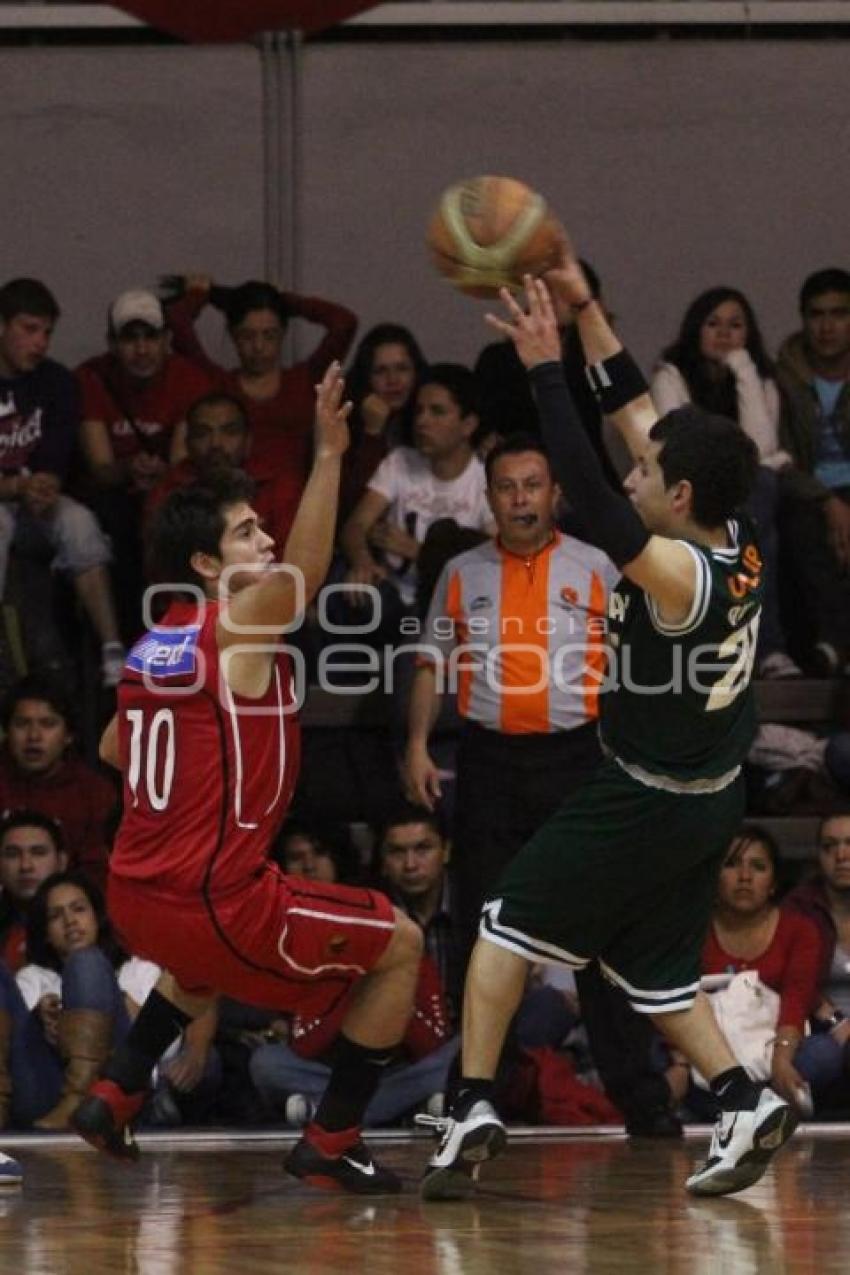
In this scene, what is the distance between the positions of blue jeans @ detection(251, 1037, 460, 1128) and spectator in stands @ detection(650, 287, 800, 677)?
273 centimetres

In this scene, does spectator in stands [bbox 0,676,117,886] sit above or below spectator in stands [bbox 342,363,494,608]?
below

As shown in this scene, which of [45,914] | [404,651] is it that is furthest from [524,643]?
[45,914]

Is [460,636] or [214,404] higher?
[214,404]

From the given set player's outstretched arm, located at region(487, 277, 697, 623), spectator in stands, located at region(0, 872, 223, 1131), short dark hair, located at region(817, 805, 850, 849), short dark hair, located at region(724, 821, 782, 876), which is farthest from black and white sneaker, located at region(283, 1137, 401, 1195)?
short dark hair, located at region(817, 805, 850, 849)

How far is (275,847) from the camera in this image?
10156 mm

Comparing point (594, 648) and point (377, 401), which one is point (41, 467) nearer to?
point (377, 401)

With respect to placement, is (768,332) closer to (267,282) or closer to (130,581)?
(267,282)

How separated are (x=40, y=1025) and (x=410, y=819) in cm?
144

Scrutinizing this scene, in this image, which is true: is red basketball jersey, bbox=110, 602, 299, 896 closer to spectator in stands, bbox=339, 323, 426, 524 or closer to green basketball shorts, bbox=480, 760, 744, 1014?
green basketball shorts, bbox=480, 760, 744, 1014

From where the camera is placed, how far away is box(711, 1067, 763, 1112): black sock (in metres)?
7.05

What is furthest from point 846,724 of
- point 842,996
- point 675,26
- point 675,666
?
point 675,666

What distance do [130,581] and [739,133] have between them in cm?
360

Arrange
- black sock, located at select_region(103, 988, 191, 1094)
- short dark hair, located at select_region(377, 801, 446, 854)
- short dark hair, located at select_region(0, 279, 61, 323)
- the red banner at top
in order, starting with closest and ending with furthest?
black sock, located at select_region(103, 988, 191, 1094)
short dark hair, located at select_region(377, 801, 446, 854)
the red banner at top
short dark hair, located at select_region(0, 279, 61, 323)

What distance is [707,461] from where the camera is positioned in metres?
6.93
